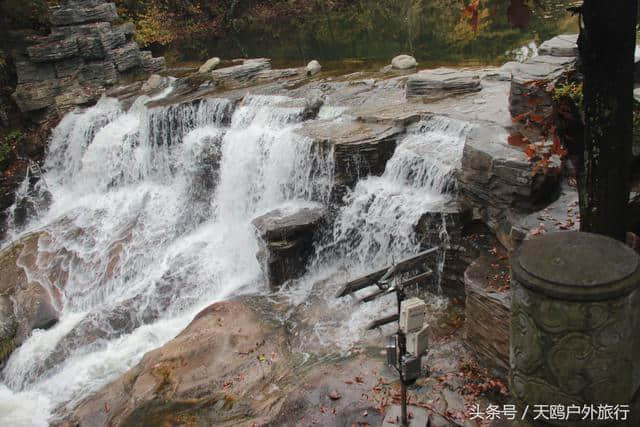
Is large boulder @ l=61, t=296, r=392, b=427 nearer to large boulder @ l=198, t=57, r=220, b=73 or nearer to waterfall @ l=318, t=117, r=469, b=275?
waterfall @ l=318, t=117, r=469, b=275

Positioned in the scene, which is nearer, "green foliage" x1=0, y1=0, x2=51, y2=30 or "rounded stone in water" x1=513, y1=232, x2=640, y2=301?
"rounded stone in water" x1=513, y1=232, x2=640, y2=301

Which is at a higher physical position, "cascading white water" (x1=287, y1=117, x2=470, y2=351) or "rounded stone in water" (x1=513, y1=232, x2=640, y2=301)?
"rounded stone in water" (x1=513, y1=232, x2=640, y2=301)

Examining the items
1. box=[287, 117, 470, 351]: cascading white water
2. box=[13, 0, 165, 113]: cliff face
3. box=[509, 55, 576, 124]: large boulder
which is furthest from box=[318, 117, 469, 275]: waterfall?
box=[13, 0, 165, 113]: cliff face

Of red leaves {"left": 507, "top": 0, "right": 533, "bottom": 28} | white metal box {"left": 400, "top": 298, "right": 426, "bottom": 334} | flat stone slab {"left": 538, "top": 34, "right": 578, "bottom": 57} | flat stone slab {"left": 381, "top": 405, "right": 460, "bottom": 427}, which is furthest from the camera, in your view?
flat stone slab {"left": 538, "top": 34, "right": 578, "bottom": 57}

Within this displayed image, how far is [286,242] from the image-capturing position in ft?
31.0

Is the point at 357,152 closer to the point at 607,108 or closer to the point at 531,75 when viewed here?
the point at 531,75

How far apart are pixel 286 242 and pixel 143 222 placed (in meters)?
4.58

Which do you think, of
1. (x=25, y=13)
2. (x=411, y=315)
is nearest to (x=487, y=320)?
(x=411, y=315)

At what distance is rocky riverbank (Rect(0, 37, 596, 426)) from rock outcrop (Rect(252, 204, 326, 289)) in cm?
3

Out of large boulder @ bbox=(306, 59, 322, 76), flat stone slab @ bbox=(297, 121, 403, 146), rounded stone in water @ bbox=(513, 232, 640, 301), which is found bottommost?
flat stone slab @ bbox=(297, 121, 403, 146)

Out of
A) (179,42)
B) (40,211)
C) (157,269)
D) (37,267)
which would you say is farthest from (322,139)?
(179,42)

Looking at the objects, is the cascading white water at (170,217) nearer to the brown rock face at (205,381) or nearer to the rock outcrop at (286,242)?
the rock outcrop at (286,242)

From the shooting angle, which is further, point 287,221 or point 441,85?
point 441,85

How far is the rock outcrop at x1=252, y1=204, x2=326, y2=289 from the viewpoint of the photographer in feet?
30.9
